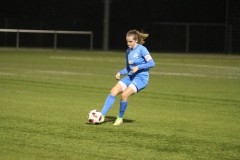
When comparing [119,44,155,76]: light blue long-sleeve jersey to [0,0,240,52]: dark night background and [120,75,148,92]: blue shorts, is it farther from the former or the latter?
[0,0,240,52]: dark night background

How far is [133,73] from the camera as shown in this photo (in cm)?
1148

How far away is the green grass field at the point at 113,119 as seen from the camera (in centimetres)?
865

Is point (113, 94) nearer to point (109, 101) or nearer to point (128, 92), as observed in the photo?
point (109, 101)

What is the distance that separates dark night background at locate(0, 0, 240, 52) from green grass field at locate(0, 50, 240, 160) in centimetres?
2053

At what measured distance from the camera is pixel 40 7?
48219mm

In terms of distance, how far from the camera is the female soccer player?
11195 mm

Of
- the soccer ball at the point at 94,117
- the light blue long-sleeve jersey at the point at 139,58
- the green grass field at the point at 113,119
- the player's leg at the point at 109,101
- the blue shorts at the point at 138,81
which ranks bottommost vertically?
the green grass field at the point at 113,119

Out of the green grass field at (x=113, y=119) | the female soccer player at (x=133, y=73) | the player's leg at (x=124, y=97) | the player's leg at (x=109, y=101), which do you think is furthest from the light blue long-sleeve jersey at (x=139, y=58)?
the green grass field at (x=113, y=119)

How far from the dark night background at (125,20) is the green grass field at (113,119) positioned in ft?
67.3

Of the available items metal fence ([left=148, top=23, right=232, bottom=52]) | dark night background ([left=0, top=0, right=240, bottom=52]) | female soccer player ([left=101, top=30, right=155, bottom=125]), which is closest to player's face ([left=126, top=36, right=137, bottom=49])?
female soccer player ([left=101, top=30, right=155, bottom=125])

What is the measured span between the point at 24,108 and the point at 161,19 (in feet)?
122

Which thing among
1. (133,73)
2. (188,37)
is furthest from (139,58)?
(188,37)

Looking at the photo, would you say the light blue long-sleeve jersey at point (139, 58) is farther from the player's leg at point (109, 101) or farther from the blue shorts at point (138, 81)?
the player's leg at point (109, 101)

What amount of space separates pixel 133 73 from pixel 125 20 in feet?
110
